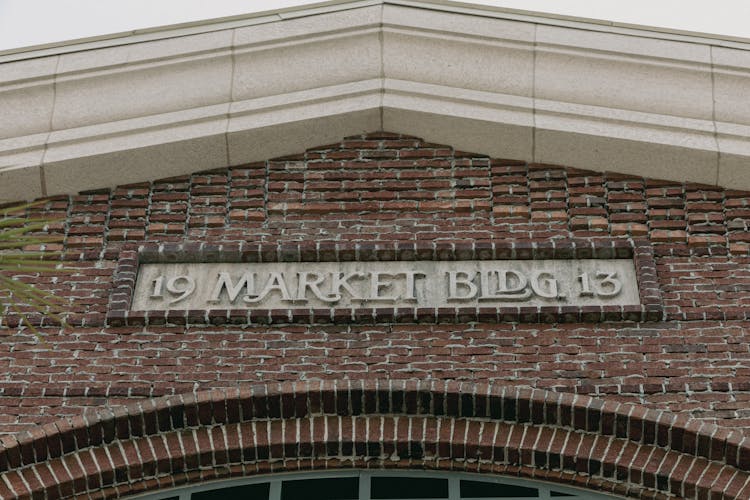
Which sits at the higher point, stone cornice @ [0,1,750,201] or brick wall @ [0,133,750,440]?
stone cornice @ [0,1,750,201]

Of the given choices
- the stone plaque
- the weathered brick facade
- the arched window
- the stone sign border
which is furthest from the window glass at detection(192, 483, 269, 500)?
the stone plaque

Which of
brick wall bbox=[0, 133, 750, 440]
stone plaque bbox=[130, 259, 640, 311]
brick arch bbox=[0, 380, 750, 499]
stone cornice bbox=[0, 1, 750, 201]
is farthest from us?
stone cornice bbox=[0, 1, 750, 201]

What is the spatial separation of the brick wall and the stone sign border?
76mm

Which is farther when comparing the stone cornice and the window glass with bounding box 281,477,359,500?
the stone cornice

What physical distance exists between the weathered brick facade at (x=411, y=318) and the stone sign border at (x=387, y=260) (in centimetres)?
2

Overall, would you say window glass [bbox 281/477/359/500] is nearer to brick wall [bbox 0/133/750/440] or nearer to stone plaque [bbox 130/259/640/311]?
brick wall [bbox 0/133/750/440]

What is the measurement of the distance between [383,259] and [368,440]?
1.64m

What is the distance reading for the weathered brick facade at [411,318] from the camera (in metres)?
8.74

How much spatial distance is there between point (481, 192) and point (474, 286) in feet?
3.61

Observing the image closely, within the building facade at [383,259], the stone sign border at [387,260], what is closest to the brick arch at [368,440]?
the building facade at [383,259]

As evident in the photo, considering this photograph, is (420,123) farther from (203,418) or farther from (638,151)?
(203,418)

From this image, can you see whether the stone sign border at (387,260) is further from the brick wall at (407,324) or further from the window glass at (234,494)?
the window glass at (234,494)

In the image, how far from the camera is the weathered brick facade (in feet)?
28.7

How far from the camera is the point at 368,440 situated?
8.75 m
